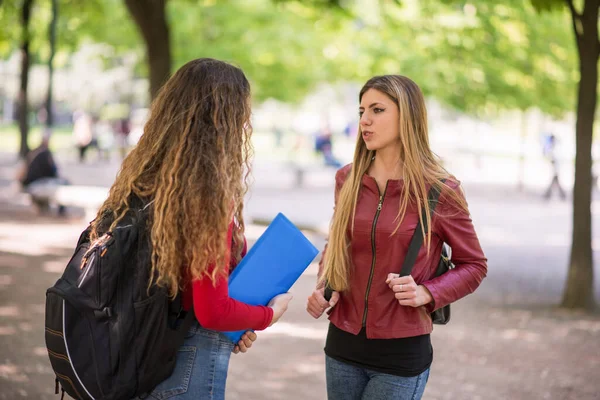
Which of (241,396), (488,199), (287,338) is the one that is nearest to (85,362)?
(241,396)

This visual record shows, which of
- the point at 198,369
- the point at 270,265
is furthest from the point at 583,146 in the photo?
the point at 198,369

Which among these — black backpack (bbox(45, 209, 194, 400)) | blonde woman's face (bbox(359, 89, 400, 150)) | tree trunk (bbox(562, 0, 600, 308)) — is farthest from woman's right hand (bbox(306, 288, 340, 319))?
tree trunk (bbox(562, 0, 600, 308))

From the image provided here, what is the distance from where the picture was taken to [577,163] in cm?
917

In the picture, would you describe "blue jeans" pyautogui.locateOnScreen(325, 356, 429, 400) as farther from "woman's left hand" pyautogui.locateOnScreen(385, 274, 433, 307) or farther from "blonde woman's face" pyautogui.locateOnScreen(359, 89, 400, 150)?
"blonde woman's face" pyautogui.locateOnScreen(359, 89, 400, 150)

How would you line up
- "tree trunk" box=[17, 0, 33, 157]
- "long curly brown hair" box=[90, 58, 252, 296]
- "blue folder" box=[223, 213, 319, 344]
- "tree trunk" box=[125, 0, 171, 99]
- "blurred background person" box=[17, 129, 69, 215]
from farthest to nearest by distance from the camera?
"tree trunk" box=[17, 0, 33, 157]
"blurred background person" box=[17, 129, 69, 215]
"tree trunk" box=[125, 0, 171, 99]
"blue folder" box=[223, 213, 319, 344]
"long curly brown hair" box=[90, 58, 252, 296]

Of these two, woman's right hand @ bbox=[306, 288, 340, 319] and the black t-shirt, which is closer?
the black t-shirt

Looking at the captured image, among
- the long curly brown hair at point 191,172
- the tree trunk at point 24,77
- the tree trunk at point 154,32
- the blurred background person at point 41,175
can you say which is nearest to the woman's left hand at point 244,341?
the long curly brown hair at point 191,172

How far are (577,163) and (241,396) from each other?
5060 millimetres

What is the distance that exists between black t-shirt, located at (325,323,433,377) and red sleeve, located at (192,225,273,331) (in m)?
0.67

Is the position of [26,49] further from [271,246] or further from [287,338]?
[271,246]

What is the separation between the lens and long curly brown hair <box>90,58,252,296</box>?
2.50 m

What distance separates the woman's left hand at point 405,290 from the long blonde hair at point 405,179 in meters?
0.17

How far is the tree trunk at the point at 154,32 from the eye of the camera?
1253cm

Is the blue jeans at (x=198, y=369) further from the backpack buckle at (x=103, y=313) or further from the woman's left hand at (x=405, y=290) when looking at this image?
the woman's left hand at (x=405, y=290)
